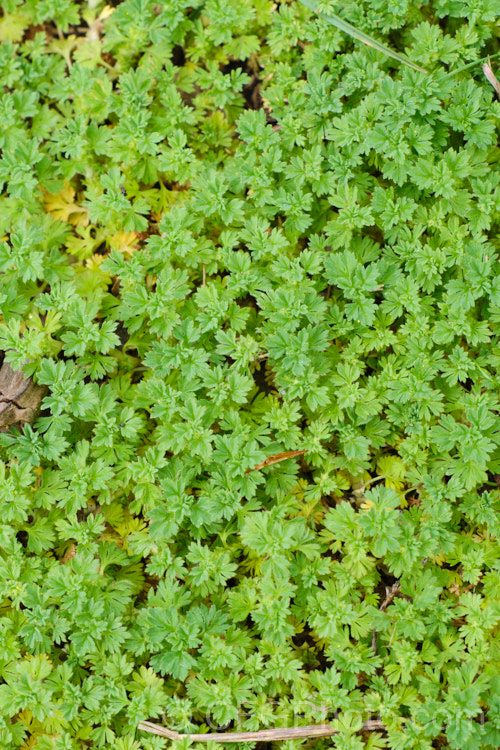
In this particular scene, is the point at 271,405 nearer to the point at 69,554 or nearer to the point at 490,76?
the point at 69,554

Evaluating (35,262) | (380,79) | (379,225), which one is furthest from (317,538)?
(380,79)

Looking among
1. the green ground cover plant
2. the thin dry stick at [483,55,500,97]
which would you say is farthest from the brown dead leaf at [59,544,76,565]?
the thin dry stick at [483,55,500,97]

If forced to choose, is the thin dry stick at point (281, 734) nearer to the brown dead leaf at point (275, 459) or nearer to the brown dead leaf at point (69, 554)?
the brown dead leaf at point (69, 554)

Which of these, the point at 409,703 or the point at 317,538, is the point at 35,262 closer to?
the point at 317,538

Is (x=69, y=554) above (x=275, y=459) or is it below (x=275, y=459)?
below

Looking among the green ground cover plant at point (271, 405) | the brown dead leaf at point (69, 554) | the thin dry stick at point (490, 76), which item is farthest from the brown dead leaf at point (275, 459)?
the thin dry stick at point (490, 76)

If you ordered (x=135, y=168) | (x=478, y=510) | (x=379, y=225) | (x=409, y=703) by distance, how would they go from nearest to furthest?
(x=409, y=703), (x=478, y=510), (x=379, y=225), (x=135, y=168)

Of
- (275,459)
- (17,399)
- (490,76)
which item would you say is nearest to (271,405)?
(275,459)
